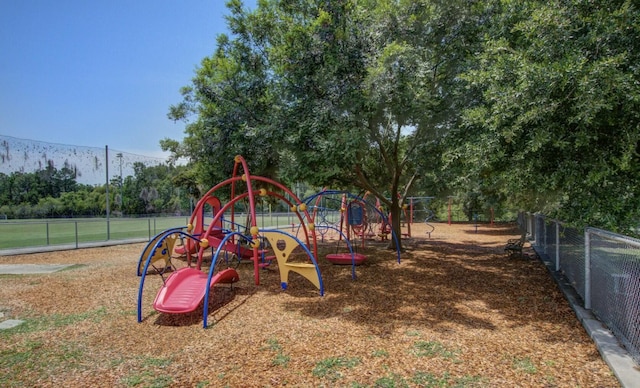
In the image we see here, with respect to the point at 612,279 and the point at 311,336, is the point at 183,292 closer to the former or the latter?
the point at 311,336

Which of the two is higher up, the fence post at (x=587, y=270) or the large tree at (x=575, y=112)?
the large tree at (x=575, y=112)

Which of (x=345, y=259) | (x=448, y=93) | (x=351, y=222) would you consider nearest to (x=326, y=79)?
(x=448, y=93)

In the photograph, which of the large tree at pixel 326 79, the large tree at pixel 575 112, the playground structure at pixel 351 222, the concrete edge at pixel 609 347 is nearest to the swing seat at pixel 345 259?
the playground structure at pixel 351 222

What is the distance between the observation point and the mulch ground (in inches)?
142

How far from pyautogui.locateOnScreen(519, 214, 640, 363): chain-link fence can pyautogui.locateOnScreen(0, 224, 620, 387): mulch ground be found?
35 centimetres

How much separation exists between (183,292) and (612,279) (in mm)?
5733

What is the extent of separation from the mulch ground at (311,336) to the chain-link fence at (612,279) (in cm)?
35

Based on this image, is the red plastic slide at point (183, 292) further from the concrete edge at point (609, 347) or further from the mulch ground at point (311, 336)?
the concrete edge at point (609, 347)

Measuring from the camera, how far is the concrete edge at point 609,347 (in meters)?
3.24

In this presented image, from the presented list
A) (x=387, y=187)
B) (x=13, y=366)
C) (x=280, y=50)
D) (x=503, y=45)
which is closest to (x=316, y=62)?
(x=280, y=50)

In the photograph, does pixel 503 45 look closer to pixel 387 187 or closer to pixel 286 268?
pixel 286 268

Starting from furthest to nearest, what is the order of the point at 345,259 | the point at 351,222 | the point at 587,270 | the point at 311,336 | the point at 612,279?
the point at 351,222, the point at 345,259, the point at 587,270, the point at 311,336, the point at 612,279

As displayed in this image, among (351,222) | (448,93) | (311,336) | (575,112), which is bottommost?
(311,336)

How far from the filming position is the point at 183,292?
5.75m
